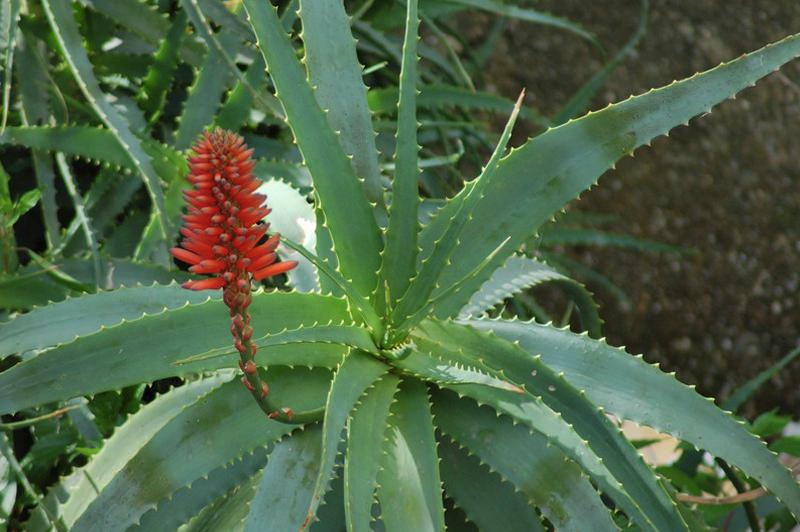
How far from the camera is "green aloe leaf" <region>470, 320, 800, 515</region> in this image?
84 centimetres

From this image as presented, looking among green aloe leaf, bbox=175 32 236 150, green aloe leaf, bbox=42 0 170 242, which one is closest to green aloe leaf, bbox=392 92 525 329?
green aloe leaf, bbox=42 0 170 242

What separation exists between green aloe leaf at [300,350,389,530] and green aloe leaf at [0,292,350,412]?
0.17 ft

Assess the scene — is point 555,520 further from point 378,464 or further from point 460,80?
point 460,80

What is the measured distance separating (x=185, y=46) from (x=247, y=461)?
656mm

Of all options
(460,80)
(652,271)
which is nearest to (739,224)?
(652,271)

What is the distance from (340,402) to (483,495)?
7.9 inches

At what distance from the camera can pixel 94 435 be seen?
106 cm

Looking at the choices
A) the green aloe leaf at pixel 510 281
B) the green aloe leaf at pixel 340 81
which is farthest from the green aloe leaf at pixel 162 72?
the green aloe leaf at pixel 510 281

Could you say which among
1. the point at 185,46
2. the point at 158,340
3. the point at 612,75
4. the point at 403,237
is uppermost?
the point at 612,75

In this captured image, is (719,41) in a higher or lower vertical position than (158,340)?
higher

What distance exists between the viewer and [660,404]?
86 centimetres

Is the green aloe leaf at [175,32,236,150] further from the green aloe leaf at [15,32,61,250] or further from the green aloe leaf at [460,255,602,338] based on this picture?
the green aloe leaf at [460,255,602,338]

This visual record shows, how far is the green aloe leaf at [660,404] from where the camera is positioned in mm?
844

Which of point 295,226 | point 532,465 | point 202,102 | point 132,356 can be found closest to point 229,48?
point 202,102
